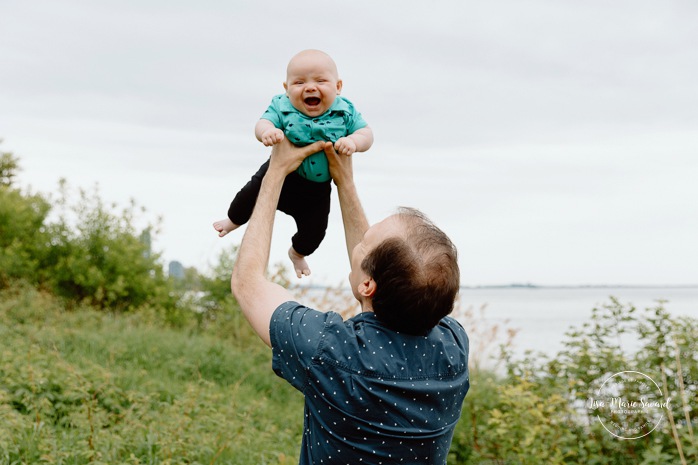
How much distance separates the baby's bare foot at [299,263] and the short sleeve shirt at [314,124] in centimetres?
47

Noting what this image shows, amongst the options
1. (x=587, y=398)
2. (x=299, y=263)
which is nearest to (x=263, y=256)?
(x=299, y=263)

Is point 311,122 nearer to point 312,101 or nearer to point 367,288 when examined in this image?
point 312,101

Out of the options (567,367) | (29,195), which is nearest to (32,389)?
(567,367)

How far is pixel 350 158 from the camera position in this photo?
262cm

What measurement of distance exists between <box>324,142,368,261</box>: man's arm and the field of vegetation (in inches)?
67.8

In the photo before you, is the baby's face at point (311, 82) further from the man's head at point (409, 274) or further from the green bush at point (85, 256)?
the green bush at point (85, 256)

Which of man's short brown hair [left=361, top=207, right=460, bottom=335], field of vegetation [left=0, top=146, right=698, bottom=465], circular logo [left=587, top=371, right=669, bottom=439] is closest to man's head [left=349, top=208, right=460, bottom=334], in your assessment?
man's short brown hair [left=361, top=207, right=460, bottom=335]

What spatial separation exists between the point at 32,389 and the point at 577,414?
401 cm

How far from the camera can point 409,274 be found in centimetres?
195

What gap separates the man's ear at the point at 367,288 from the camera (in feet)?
6.56

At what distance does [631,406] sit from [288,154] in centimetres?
387

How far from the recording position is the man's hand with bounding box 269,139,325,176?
2480mm

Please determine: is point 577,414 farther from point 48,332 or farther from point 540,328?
point 540,328

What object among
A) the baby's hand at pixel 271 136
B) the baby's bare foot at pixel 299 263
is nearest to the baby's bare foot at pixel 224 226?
the baby's bare foot at pixel 299 263
